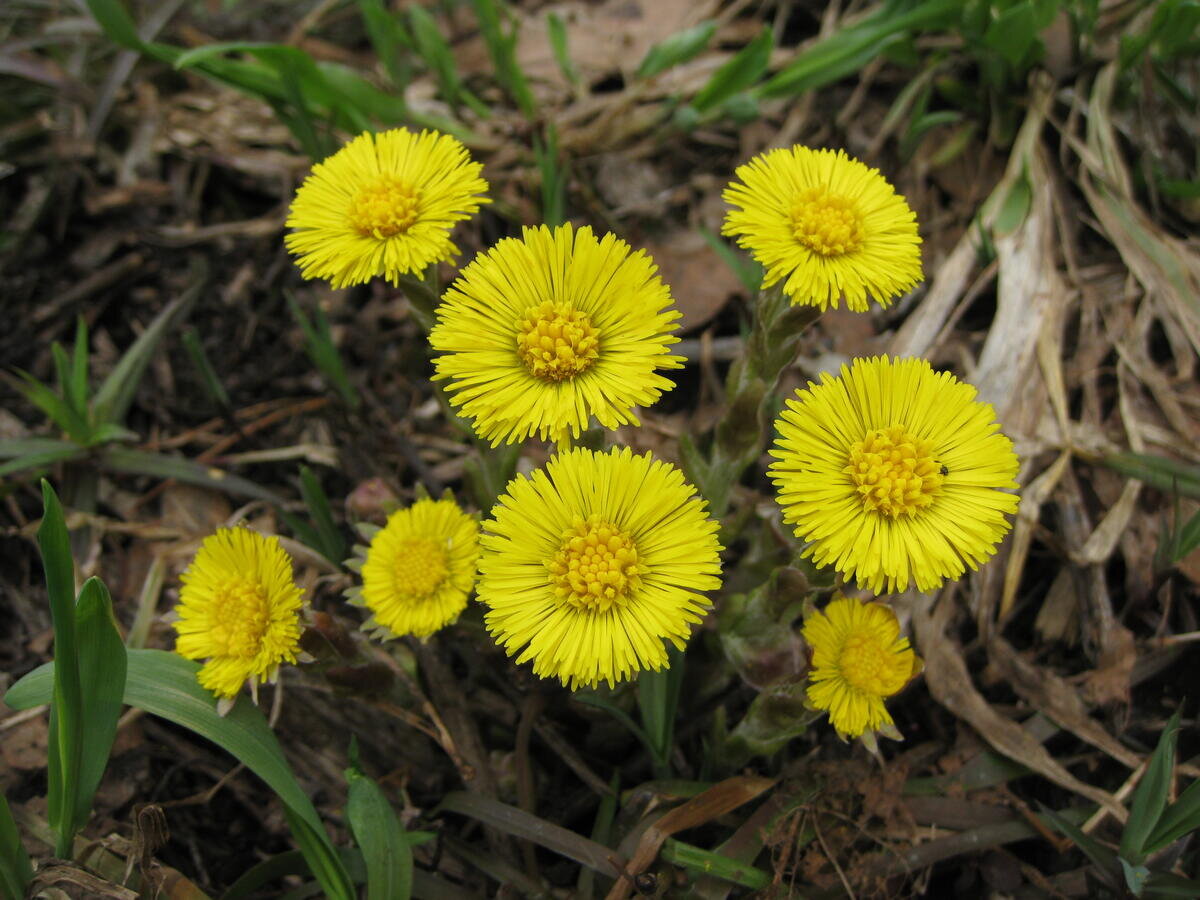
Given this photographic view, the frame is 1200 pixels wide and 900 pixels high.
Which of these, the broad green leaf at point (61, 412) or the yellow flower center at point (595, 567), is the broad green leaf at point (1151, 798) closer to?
the yellow flower center at point (595, 567)

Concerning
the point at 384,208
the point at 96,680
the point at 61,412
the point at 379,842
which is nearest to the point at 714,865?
the point at 379,842

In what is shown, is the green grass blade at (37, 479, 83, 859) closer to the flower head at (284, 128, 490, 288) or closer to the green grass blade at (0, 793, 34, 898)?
the green grass blade at (0, 793, 34, 898)

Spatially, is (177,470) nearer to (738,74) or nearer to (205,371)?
(205,371)

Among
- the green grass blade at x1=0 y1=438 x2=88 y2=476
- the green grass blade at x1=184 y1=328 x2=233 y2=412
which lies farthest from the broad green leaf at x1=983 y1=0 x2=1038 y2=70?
the green grass blade at x1=0 y1=438 x2=88 y2=476

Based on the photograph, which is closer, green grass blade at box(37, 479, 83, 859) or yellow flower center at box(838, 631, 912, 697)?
green grass blade at box(37, 479, 83, 859)

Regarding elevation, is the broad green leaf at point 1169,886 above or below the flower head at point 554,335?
below

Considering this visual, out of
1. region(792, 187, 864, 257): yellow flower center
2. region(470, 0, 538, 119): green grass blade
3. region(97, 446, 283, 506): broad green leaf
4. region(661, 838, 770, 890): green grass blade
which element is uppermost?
region(470, 0, 538, 119): green grass blade

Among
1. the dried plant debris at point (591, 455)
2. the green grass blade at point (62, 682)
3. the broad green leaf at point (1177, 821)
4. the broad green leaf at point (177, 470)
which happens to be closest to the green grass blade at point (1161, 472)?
the dried plant debris at point (591, 455)
